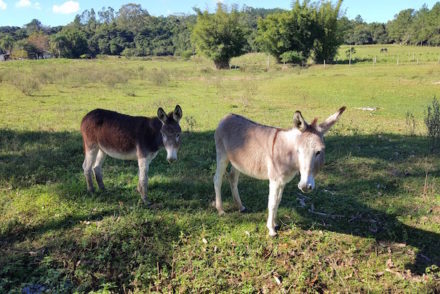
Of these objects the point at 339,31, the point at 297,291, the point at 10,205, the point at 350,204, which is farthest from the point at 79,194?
the point at 339,31

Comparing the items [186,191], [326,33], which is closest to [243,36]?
[326,33]

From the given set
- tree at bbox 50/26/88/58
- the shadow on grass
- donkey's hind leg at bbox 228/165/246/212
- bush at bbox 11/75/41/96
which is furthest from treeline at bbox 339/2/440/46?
tree at bbox 50/26/88/58

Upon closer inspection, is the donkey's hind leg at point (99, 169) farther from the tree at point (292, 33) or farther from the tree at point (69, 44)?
the tree at point (69, 44)

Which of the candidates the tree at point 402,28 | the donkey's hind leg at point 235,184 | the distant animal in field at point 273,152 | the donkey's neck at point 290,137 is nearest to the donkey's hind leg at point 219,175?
the distant animal in field at point 273,152

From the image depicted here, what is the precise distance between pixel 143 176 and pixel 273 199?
236cm

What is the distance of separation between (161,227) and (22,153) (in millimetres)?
5334

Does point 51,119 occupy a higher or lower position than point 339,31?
lower

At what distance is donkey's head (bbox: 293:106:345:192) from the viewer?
3.96 meters

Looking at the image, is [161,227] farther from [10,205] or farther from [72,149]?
[72,149]

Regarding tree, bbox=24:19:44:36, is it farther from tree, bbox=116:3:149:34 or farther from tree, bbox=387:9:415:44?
tree, bbox=387:9:415:44

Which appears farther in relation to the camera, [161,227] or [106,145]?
[106,145]

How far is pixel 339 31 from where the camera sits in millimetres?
49375

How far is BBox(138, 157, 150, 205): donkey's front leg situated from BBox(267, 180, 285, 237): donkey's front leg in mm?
2257

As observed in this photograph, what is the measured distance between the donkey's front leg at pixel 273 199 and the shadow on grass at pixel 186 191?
0.70 meters
